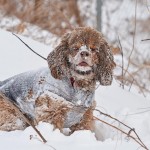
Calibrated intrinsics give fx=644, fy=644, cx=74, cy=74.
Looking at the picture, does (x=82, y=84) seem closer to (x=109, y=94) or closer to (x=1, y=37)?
(x=109, y=94)

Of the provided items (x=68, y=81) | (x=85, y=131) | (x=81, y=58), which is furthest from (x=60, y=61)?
(x=85, y=131)

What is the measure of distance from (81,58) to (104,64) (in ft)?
1.01

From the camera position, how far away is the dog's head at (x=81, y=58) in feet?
14.8

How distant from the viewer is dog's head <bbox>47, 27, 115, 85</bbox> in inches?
177

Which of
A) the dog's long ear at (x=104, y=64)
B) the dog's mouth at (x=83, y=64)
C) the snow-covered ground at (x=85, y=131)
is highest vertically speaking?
the dog's mouth at (x=83, y=64)

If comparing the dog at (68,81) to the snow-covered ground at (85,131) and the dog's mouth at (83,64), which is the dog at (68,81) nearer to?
the dog's mouth at (83,64)

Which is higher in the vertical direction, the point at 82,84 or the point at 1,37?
the point at 82,84

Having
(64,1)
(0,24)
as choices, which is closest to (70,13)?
(64,1)

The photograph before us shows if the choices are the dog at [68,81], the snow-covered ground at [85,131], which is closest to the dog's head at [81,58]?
the dog at [68,81]

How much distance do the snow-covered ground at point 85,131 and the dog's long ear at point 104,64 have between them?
0.45 m

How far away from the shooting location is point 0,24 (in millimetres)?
9039

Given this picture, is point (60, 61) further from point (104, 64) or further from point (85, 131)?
point (85, 131)

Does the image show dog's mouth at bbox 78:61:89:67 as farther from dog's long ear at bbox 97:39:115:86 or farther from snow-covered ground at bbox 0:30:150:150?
snow-covered ground at bbox 0:30:150:150

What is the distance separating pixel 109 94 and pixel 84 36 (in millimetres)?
1562
